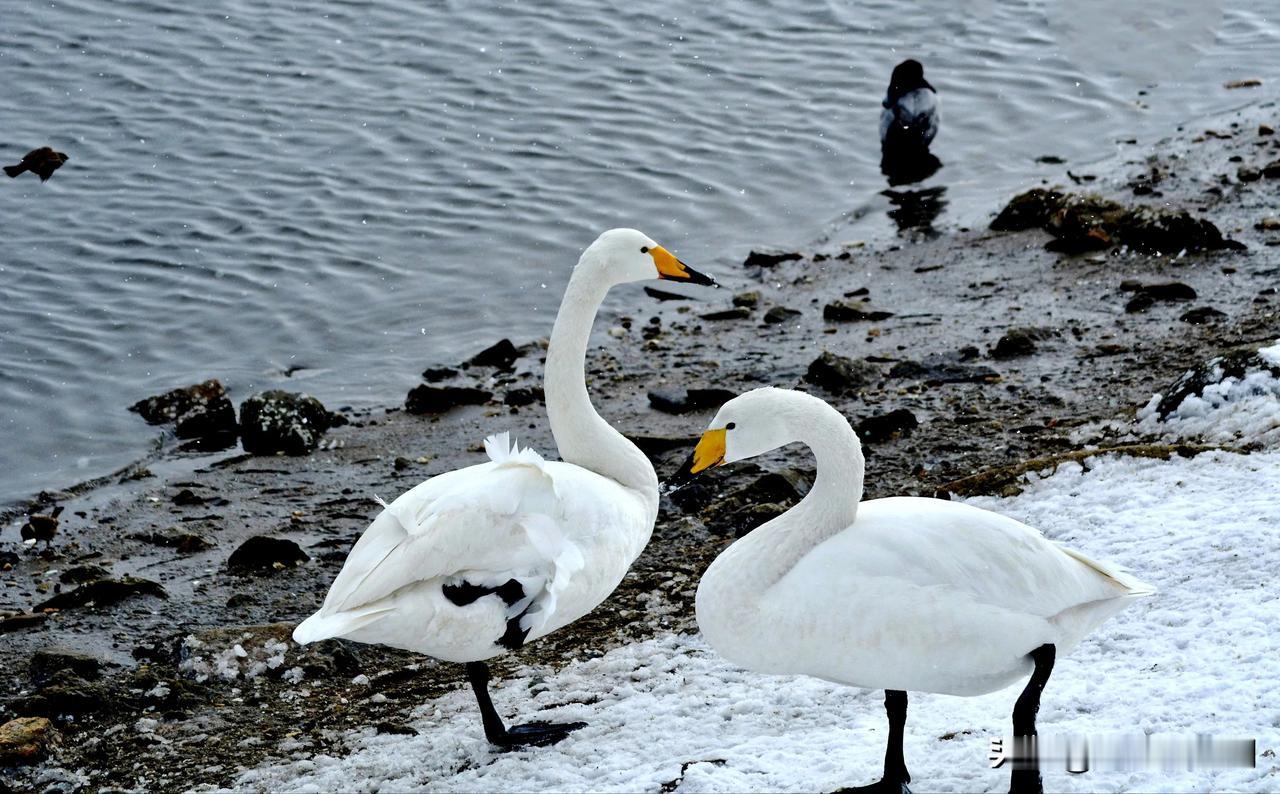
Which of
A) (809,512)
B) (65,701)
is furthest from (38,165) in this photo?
(809,512)

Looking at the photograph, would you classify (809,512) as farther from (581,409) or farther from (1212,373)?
(1212,373)

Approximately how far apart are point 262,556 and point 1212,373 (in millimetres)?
4826

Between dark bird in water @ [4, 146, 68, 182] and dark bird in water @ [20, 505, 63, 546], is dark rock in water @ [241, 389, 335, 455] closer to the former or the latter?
dark bird in water @ [20, 505, 63, 546]

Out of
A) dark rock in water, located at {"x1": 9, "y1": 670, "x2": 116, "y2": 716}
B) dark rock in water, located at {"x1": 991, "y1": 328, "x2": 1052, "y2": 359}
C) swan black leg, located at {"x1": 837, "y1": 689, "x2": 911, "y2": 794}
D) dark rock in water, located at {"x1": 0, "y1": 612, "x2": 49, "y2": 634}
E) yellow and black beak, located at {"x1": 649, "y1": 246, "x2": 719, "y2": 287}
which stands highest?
yellow and black beak, located at {"x1": 649, "y1": 246, "x2": 719, "y2": 287}

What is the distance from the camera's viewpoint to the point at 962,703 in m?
5.05

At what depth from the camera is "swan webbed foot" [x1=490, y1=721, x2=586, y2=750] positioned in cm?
513

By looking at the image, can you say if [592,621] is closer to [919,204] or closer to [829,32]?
[919,204]

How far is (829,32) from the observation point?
696 inches

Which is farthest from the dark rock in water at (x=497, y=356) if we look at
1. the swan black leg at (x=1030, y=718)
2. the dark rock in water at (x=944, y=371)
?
the swan black leg at (x=1030, y=718)

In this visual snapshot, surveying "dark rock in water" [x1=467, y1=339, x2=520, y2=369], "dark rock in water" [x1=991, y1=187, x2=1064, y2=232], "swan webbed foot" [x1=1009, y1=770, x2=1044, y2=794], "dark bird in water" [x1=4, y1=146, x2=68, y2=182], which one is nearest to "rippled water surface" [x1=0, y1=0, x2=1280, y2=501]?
"dark bird in water" [x1=4, y1=146, x2=68, y2=182]

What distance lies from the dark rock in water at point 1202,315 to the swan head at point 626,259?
4474mm

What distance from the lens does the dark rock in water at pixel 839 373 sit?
8984 millimetres

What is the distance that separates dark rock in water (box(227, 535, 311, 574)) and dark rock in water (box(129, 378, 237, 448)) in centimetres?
207

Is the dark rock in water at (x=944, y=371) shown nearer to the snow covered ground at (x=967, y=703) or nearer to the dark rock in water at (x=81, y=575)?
the snow covered ground at (x=967, y=703)
